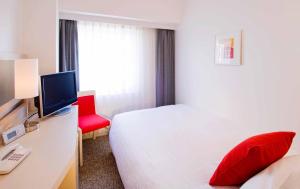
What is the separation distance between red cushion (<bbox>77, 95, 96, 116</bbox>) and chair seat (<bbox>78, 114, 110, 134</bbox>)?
0.13m

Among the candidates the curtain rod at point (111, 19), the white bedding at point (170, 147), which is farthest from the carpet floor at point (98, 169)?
the curtain rod at point (111, 19)

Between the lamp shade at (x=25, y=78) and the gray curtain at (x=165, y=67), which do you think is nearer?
the lamp shade at (x=25, y=78)

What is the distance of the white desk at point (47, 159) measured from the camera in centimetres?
94

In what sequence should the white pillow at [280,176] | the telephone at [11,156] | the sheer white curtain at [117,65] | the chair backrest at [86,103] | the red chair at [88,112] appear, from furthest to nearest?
the sheer white curtain at [117,65] < the chair backrest at [86,103] < the red chair at [88,112] < the telephone at [11,156] < the white pillow at [280,176]

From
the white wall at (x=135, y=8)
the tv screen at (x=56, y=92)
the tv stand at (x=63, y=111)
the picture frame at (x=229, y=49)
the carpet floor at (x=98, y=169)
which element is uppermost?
the white wall at (x=135, y=8)

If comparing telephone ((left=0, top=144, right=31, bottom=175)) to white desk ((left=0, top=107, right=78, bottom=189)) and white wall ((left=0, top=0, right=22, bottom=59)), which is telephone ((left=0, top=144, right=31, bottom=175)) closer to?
white desk ((left=0, top=107, right=78, bottom=189))

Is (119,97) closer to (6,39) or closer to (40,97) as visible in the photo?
(40,97)

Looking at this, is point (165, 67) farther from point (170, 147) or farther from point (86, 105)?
point (170, 147)

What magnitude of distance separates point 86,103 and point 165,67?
70.6 inches

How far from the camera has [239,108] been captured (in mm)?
2654

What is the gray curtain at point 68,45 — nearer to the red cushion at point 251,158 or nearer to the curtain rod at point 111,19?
the curtain rod at point 111,19

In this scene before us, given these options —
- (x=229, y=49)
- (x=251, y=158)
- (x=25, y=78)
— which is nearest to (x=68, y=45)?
(x=25, y=78)

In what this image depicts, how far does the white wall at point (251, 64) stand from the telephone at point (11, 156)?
2.52 meters

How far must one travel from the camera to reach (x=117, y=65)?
3.60m
